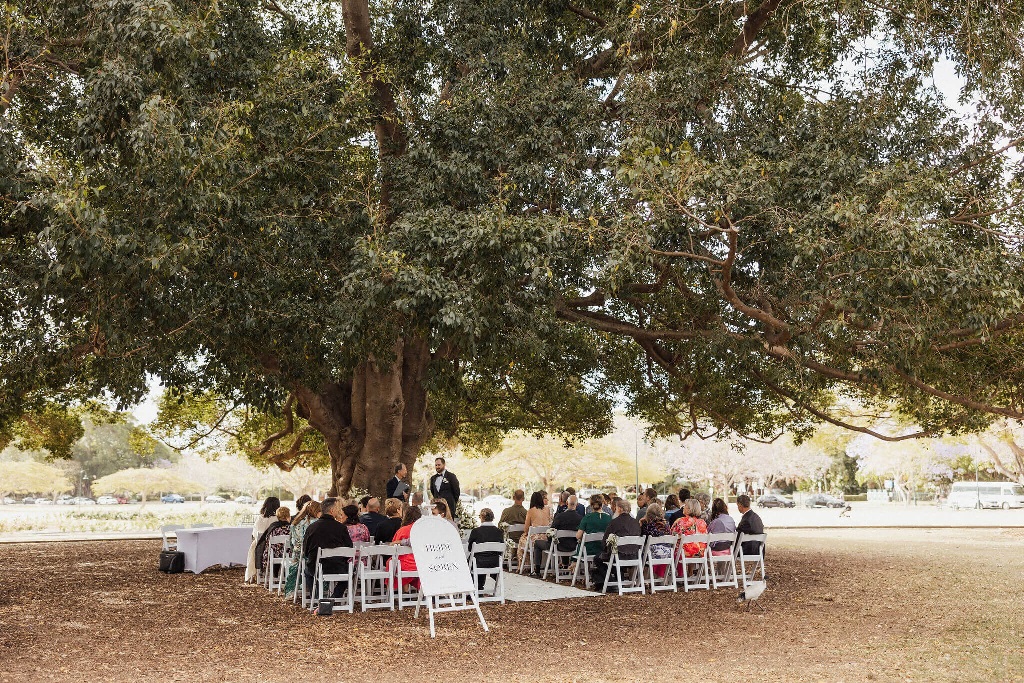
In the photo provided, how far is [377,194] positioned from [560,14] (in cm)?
380

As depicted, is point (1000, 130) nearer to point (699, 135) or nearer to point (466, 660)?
point (699, 135)

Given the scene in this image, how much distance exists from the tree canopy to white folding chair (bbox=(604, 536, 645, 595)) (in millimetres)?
2684

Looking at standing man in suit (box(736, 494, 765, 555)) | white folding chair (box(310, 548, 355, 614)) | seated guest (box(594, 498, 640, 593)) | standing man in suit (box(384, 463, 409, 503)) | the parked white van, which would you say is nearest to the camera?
white folding chair (box(310, 548, 355, 614))

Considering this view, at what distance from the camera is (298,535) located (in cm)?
1092

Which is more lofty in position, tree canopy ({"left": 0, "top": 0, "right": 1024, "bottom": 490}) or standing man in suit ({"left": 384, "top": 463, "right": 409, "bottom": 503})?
tree canopy ({"left": 0, "top": 0, "right": 1024, "bottom": 490})

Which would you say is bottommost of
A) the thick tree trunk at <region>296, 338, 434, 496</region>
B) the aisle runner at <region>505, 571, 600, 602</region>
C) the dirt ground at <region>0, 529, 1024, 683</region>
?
the dirt ground at <region>0, 529, 1024, 683</region>

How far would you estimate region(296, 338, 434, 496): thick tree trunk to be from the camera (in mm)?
14930

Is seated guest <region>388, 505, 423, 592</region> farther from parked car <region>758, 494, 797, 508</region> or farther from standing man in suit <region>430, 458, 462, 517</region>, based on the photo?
parked car <region>758, 494, 797, 508</region>

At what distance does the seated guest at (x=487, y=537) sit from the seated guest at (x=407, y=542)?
720 mm

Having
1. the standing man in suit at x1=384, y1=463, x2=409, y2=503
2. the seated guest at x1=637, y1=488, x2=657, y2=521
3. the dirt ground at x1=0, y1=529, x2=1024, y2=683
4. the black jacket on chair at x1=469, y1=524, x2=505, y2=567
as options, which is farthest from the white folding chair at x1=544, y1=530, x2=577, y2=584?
the black jacket on chair at x1=469, y1=524, x2=505, y2=567

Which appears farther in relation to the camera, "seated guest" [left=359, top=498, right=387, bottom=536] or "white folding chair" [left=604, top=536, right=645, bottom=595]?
"white folding chair" [left=604, top=536, right=645, bottom=595]

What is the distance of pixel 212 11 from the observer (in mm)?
9086

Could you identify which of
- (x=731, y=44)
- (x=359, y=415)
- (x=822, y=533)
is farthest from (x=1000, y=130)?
(x=822, y=533)

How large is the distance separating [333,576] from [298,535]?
1470 mm
